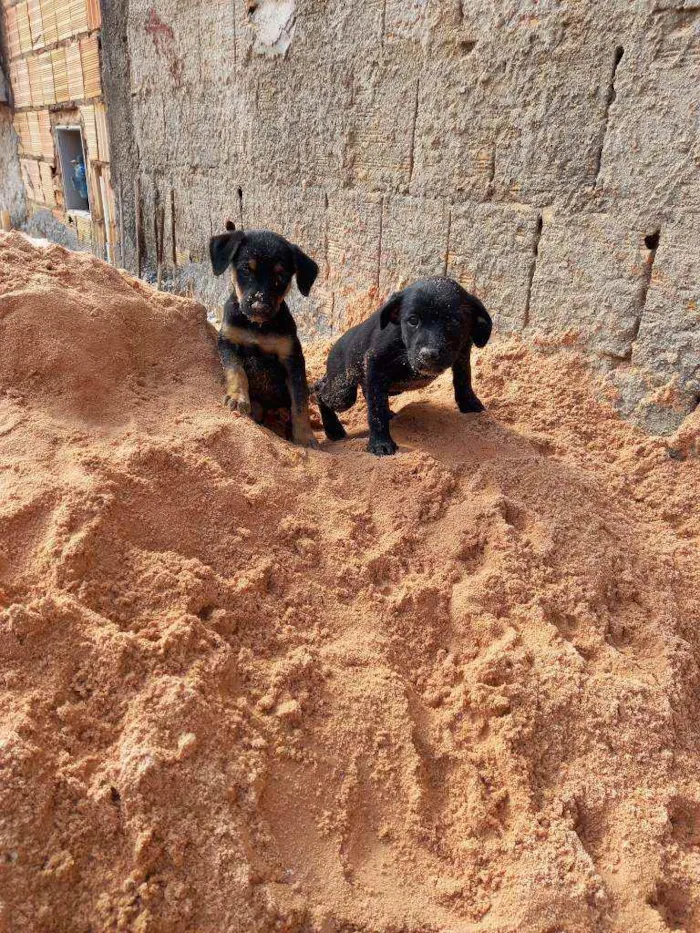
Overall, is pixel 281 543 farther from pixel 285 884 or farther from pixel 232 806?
pixel 285 884

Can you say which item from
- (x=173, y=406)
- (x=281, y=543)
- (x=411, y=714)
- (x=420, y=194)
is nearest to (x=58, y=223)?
(x=420, y=194)

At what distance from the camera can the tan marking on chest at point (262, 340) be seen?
3531 mm

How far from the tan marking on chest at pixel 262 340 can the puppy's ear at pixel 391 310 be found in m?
0.58

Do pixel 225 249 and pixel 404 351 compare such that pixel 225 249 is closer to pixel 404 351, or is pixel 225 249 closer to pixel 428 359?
pixel 404 351

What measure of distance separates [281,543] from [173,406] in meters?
1.03

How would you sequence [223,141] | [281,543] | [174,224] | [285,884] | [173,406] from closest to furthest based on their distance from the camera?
[285,884]
[281,543]
[173,406]
[223,141]
[174,224]

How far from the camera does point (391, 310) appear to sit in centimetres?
326

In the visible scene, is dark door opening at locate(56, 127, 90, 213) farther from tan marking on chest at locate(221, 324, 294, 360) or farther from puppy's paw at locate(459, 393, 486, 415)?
puppy's paw at locate(459, 393, 486, 415)

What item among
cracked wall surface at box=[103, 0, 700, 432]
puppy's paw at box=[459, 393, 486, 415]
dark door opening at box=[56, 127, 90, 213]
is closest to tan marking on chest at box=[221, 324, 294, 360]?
puppy's paw at box=[459, 393, 486, 415]

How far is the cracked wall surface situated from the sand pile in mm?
1257

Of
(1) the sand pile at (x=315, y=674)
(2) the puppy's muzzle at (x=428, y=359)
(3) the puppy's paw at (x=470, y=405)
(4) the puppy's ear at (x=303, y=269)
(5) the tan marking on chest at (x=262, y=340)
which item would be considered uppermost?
(4) the puppy's ear at (x=303, y=269)

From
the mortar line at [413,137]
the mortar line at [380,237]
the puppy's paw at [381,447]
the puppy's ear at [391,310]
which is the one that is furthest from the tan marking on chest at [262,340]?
the mortar line at [413,137]

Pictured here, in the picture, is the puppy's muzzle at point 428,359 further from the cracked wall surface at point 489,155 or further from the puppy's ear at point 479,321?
the cracked wall surface at point 489,155

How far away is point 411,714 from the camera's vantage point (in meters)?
2.11
